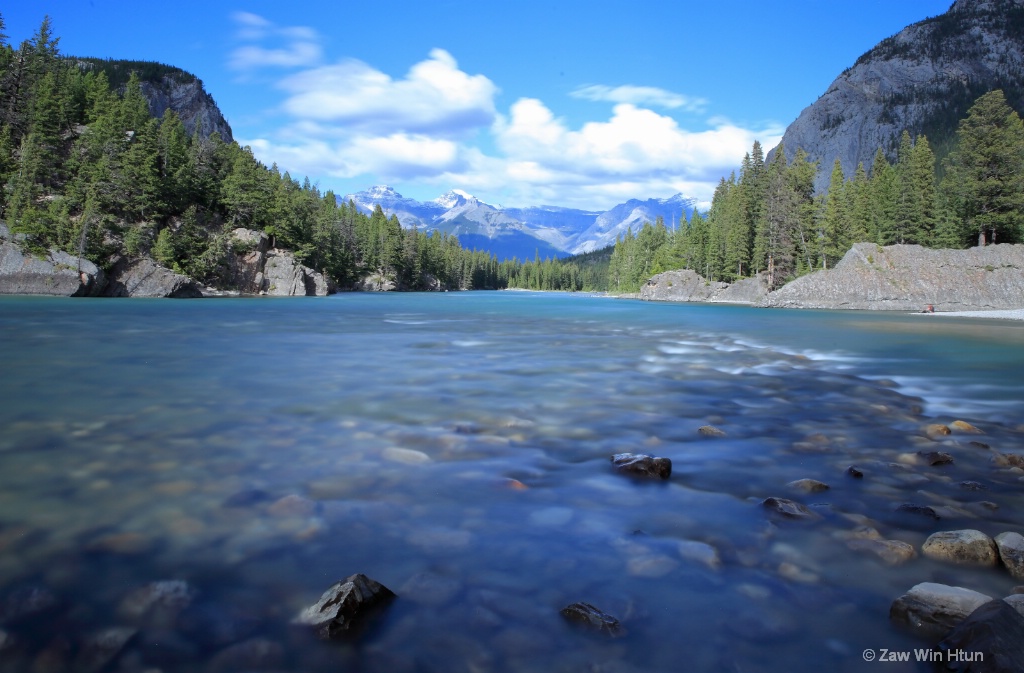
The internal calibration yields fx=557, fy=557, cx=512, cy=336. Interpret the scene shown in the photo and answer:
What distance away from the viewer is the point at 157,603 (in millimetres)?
3918

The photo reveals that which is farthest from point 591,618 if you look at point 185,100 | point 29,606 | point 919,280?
point 185,100

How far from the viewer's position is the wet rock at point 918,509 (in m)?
5.55

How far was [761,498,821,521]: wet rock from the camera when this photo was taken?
18.2 ft

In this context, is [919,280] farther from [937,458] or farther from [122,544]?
[122,544]

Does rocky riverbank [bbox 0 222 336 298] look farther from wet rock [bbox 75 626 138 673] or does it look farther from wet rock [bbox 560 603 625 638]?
wet rock [bbox 560 603 625 638]

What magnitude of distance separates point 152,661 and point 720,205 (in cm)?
11398

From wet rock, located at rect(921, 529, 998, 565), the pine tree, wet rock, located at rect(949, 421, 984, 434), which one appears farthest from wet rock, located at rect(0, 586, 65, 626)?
the pine tree

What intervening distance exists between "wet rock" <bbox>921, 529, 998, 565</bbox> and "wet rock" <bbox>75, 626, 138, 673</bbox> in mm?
6072

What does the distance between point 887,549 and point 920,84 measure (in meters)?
220

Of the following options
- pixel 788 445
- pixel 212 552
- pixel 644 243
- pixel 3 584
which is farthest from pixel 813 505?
pixel 644 243

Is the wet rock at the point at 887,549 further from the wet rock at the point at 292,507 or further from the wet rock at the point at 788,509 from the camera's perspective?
the wet rock at the point at 292,507

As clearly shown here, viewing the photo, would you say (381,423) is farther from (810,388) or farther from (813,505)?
(810,388)

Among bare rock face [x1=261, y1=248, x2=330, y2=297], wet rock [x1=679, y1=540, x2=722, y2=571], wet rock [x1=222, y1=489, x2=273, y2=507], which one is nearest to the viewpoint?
wet rock [x1=679, y1=540, x2=722, y2=571]

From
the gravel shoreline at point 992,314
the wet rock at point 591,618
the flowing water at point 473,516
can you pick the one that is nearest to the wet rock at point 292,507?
the flowing water at point 473,516
